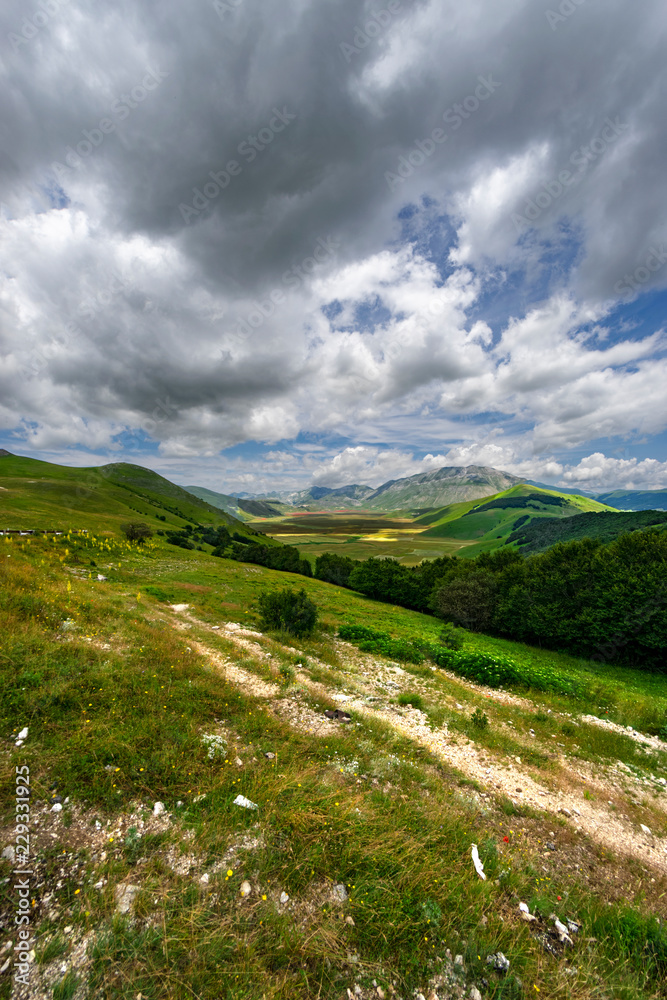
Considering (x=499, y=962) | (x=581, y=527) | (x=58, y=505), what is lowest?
(x=581, y=527)

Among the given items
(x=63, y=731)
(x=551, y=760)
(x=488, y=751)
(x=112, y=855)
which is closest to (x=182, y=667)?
(x=63, y=731)

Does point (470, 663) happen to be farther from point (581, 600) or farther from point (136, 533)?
point (136, 533)

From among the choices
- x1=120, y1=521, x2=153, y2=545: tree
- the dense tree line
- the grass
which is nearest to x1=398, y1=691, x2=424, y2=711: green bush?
the grass

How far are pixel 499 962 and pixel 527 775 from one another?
7035mm

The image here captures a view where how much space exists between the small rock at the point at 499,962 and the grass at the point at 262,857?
120mm

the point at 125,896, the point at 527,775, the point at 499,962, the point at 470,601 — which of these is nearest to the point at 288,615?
the point at 527,775

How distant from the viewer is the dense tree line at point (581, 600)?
31391 mm

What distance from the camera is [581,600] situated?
34.9m

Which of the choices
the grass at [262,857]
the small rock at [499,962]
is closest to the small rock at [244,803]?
the grass at [262,857]

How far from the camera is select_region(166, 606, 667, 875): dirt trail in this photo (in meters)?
8.76

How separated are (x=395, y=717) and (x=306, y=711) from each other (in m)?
3.88

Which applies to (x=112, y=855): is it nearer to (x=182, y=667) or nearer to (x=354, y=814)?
(x=354, y=814)

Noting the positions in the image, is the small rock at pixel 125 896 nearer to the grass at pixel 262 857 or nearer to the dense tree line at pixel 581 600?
the grass at pixel 262 857

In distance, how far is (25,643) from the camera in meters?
9.90
